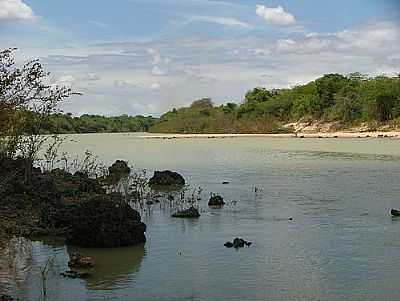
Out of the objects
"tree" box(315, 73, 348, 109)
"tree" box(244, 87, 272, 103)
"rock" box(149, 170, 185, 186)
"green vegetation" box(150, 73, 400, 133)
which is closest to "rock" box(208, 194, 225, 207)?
"rock" box(149, 170, 185, 186)

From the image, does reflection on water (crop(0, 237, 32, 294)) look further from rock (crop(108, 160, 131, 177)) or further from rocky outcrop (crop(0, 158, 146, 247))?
rock (crop(108, 160, 131, 177))

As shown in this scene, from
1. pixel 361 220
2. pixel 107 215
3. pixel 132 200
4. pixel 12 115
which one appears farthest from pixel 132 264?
pixel 132 200

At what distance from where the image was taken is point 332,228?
12242 millimetres

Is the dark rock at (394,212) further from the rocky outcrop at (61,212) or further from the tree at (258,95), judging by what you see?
the tree at (258,95)

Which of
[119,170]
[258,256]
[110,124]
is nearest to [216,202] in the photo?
[258,256]

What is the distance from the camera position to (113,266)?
9.56m

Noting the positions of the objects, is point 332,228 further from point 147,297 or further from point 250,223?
point 147,297

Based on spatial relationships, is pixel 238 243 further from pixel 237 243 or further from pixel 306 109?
pixel 306 109

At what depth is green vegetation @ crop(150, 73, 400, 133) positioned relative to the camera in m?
71.5

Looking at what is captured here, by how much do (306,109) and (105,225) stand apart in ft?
244

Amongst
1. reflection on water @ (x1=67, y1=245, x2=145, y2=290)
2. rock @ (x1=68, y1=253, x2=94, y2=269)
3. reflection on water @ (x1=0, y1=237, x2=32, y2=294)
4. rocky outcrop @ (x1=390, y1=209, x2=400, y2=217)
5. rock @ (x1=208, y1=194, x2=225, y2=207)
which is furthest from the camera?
rock @ (x1=208, y1=194, x2=225, y2=207)

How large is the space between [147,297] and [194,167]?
21.5m

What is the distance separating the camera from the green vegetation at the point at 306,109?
235 feet

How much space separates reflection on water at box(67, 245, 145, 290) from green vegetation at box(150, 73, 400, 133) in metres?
60.2
